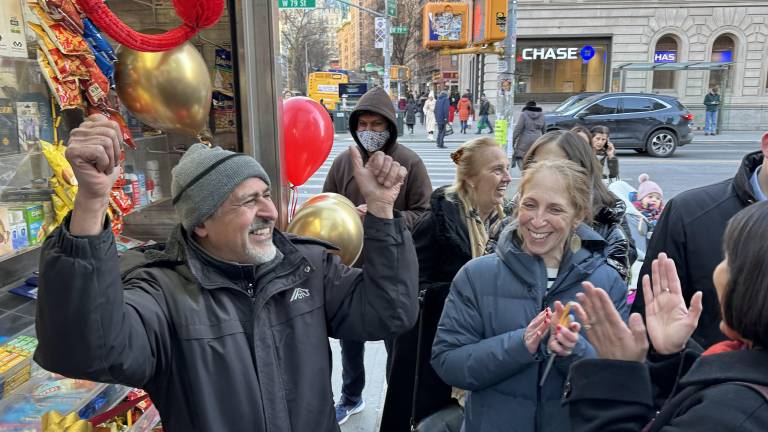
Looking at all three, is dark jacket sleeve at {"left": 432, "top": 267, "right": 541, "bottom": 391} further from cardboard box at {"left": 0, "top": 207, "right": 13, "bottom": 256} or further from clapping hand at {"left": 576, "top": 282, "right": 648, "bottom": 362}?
cardboard box at {"left": 0, "top": 207, "right": 13, "bottom": 256}

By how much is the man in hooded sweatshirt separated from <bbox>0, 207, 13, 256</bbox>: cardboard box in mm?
1616

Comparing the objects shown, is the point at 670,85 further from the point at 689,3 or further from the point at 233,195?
the point at 233,195

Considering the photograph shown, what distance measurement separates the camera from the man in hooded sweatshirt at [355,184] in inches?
128

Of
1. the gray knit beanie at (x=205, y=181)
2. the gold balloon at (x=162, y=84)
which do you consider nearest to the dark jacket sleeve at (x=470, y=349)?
the gray knit beanie at (x=205, y=181)

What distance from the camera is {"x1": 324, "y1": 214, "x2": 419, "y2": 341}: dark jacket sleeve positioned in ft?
5.47

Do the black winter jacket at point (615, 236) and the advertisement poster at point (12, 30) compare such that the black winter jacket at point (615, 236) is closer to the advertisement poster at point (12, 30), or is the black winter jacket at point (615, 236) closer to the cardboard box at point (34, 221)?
the cardboard box at point (34, 221)

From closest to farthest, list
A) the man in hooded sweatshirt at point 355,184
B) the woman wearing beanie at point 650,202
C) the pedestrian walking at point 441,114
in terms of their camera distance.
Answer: the man in hooded sweatshirt at point 355,184, the woman wearing beanie at point 650,202, the pedestrian walking at point 441,114

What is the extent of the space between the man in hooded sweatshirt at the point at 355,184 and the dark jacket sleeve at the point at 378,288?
49.4 inches

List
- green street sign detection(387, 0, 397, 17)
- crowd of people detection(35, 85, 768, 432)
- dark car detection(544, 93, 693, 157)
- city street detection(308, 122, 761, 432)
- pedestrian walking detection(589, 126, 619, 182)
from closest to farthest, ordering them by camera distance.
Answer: crowd of people detection(35, 85, 768, 432) < city street detection(308, 122, 761, 432) < pedestrian walking detection(589, 126, 619, 182) < dark car detection(544, 93, 693, 157) < green street sign detection(387, 0, 397, 17)

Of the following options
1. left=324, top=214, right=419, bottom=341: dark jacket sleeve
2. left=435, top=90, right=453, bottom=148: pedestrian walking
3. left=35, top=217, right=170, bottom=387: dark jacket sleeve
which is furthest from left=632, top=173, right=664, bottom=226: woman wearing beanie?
left=435, top=90, right=453, bottom=148: pedestrian walking

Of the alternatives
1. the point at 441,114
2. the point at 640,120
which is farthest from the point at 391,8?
the point at 640,120

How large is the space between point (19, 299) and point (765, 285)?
2.63m

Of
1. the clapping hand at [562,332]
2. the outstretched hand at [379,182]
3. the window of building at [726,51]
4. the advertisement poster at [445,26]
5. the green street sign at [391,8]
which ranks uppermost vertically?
the green street sign at [391,8]

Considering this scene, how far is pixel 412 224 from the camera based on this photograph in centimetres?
297
